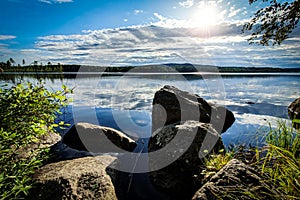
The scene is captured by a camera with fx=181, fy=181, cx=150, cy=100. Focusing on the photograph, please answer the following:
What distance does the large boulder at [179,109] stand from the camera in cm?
765

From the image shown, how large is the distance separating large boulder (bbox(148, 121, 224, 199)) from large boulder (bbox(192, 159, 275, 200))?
1.42 metres

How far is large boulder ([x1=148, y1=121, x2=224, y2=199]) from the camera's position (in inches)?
183

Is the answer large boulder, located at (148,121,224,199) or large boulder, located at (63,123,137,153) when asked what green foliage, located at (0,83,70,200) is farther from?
large boulder, located at (63,123,137,153)

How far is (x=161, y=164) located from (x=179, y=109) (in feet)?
9.93

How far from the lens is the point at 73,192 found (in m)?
3.43

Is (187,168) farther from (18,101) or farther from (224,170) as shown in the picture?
(18,101)

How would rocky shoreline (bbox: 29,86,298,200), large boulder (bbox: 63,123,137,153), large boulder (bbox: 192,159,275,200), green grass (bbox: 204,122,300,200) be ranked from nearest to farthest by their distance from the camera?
green grass (bbox: 204,122,300,200) → large boulder (bbox: 192,159,275,200) → rocky shoreline (bbox: 29,86,298,200) → large boulder (bbox: 63,123,137,153)

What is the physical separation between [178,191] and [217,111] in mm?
5772

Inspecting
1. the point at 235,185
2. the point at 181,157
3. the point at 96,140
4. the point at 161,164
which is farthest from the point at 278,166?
the point at 96,140

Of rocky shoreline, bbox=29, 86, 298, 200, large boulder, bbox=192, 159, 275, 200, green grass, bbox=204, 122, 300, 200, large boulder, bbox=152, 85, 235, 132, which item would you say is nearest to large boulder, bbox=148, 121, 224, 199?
rocky shoreline, bbox=29, 86, 298, 200

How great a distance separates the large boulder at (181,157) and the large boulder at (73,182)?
4.87 ft

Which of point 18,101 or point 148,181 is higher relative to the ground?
point 18,101

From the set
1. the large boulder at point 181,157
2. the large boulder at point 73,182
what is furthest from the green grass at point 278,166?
the large boulder at point 73,182

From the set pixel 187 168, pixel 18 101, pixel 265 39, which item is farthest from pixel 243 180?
pixel 265 39
